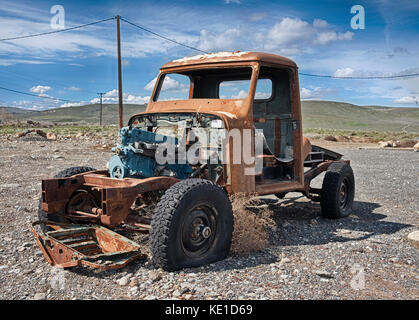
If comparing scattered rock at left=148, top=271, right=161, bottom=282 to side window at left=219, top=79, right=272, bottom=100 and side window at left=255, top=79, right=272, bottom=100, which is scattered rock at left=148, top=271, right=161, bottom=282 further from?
side window at left=255, top=79, right=272, bottom=100

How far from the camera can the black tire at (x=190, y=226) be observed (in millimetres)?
3986

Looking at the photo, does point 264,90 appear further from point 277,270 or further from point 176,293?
point 176,293

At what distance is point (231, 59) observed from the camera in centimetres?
563

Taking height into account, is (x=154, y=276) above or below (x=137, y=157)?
below

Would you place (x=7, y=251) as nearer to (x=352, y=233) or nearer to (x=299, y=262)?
(x=299, y=262)

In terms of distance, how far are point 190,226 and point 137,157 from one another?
3.93 feet

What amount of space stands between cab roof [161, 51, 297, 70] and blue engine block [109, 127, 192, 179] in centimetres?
138

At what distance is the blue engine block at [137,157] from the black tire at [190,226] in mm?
864

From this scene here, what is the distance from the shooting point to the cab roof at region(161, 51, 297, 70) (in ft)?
18.2

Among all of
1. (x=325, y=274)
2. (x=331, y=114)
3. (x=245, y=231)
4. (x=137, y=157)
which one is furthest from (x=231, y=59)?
(x=331, y=114)

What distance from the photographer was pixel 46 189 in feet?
15.7
